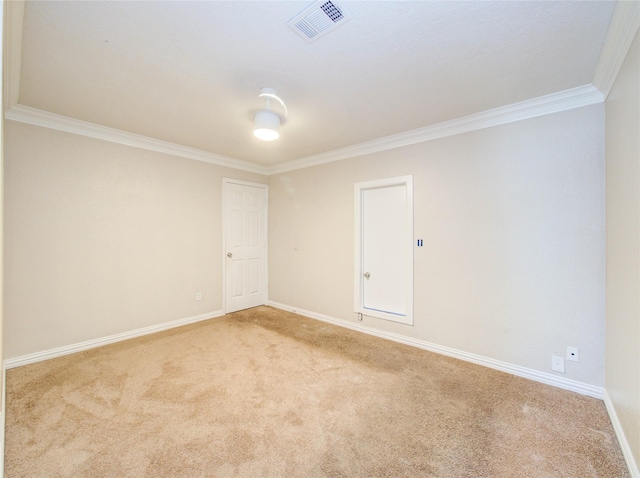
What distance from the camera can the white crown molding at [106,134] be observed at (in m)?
2.78

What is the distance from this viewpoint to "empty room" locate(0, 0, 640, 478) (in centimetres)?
170

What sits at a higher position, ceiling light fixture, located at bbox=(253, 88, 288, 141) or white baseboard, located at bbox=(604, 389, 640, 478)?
ceiling light fixture, located at bbox=(253, 88, 288, 141)

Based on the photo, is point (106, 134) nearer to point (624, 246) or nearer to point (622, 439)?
point (624, 246)

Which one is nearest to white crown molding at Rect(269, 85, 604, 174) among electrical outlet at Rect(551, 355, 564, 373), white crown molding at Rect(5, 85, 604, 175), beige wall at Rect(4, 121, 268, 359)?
white crown molding at Rect(5, 85, 604, 175)

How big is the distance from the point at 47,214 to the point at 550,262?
15.8 ft

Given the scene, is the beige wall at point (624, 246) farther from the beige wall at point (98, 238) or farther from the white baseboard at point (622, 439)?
the beige wall at point (98, 238)

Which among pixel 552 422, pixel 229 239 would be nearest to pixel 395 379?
pixel 552 422

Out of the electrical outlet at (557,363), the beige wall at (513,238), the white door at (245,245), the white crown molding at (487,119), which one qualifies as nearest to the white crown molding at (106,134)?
the white door at (245,245)

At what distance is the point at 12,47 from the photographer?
182cm

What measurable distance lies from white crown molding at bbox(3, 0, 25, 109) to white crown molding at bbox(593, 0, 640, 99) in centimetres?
320

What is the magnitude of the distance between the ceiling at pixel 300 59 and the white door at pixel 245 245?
5.62ft

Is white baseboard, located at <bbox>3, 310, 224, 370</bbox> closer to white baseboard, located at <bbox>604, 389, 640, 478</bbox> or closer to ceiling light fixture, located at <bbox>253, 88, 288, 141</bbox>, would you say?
ceiling light fixture, located at <bbox>253, 88, 288, 141</bbox>

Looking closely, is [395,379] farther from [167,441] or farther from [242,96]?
[242,96]

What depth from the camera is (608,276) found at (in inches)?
86.6
